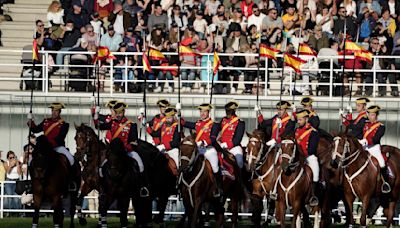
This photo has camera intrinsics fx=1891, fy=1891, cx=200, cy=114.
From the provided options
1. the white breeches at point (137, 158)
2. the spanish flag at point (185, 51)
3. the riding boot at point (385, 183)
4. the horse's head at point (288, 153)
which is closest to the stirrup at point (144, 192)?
the white breeches at point (137, 158)

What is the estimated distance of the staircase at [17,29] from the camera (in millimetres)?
51147

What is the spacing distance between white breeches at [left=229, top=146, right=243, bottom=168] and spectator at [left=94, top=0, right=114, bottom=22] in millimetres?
10116

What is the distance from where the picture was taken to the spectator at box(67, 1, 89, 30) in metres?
51.1

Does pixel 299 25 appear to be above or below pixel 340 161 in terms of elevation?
above

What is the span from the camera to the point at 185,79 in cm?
4938

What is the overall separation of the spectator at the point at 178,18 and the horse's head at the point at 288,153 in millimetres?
11745

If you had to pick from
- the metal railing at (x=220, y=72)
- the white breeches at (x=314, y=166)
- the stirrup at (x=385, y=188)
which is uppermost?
the metal railing at (x=220, y=72)

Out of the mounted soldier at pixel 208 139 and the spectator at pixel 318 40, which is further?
→ the spectator at pixel 318 40

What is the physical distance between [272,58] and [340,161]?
6686 mm

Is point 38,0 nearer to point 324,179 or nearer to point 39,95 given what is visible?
point 39,95

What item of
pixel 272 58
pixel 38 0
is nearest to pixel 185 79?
pixel 272 58

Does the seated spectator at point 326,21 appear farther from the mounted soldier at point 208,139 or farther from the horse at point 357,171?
the mounted soldier at point 208,139

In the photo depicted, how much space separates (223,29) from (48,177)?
11.5 metres

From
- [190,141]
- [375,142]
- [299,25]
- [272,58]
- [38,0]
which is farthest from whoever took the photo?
[38,0]
